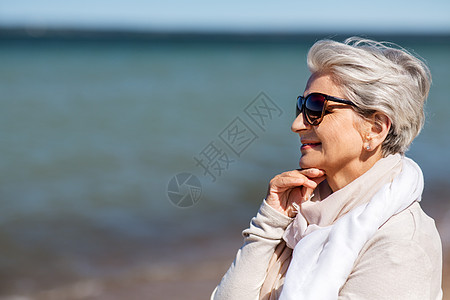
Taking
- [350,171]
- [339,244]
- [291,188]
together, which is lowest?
[339,244]

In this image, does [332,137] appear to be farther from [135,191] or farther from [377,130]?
[135,191]

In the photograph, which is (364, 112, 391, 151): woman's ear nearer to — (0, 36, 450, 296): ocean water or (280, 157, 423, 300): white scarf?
(280, 157, 423, 300): white scarf

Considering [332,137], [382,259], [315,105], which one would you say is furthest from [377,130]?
[382,259]

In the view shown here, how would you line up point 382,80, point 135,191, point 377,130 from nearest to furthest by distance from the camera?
point 382,80, point 377,130, point 135,191

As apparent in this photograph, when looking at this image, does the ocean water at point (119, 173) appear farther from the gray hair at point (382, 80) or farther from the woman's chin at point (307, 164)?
the woman's chin at point (307, 164)

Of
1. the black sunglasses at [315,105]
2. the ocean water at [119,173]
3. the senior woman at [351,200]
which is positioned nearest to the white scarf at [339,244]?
the senior woman at [351,200]

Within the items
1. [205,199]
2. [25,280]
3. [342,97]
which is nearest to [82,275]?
[25,280]

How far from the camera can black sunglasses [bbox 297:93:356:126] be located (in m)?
2.50

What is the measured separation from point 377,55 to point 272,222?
94 cm

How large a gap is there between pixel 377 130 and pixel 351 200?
1.16 feet

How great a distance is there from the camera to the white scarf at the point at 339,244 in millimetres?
2186

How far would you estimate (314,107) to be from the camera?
8.35 ft

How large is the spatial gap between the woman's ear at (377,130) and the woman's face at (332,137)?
0.04 meters

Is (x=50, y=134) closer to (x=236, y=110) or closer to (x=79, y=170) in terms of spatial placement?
(x=79, y=170)
